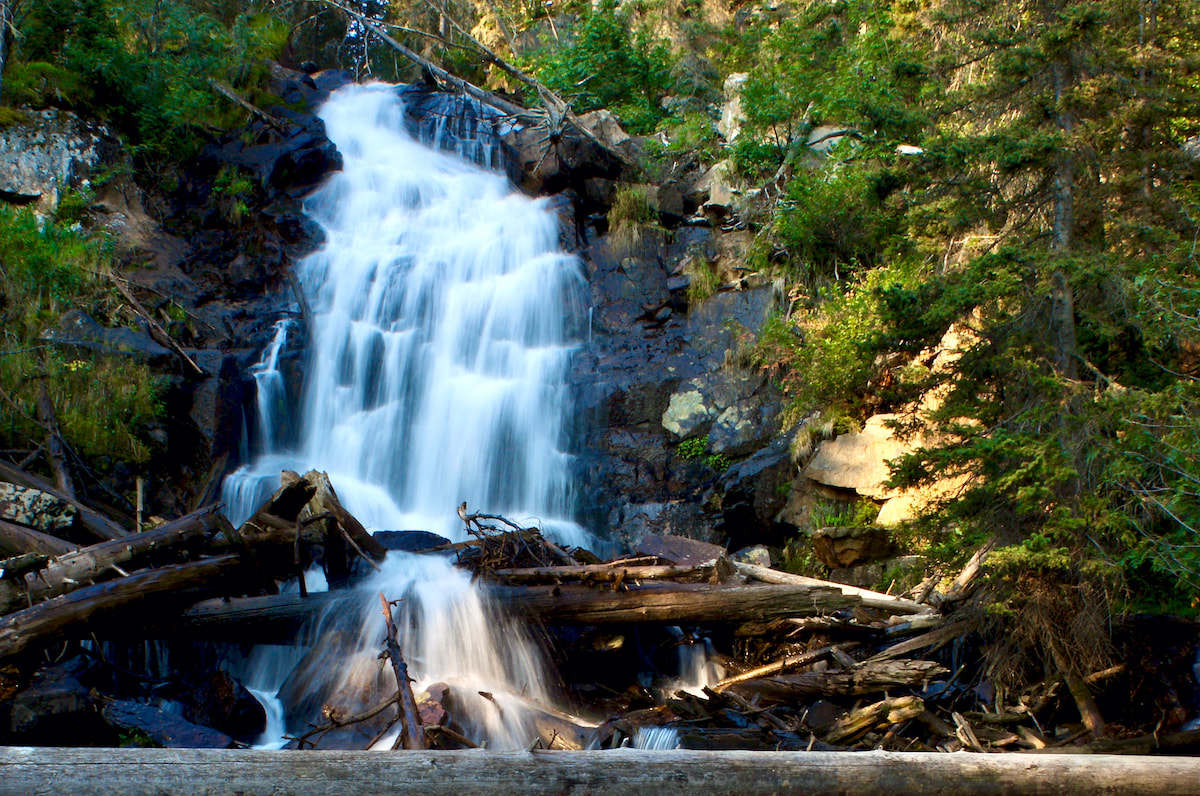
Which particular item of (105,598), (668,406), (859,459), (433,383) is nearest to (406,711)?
(105,598)

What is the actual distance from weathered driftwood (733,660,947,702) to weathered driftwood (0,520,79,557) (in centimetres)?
564

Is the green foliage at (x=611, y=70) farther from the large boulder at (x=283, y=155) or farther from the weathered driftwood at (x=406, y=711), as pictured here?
the weathered driftwood at (x=406, y=711)

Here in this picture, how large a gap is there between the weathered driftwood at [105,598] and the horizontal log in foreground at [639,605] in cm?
35

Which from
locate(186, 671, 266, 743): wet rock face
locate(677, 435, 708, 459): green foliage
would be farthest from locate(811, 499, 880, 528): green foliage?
locate(186, 671, 266, 743): wet rock face

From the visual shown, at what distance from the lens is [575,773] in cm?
292

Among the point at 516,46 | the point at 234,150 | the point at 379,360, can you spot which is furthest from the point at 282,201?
the point at 516,46

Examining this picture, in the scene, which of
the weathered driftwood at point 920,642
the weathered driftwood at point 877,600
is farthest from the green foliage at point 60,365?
the weathered driftwood at point 920,642

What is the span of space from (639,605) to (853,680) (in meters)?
1.76

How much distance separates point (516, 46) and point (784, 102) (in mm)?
9802

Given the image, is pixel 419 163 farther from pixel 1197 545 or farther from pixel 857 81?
pixel 1197 545

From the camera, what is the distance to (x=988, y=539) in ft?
17.6

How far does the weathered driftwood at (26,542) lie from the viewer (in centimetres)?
614

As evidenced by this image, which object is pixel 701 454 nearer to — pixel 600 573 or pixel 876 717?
pixel 600 573

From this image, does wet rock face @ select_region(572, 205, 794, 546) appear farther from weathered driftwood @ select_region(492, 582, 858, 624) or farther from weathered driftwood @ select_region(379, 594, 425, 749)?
weathered driftwood @ select_region(379, 594, 425, 749)
